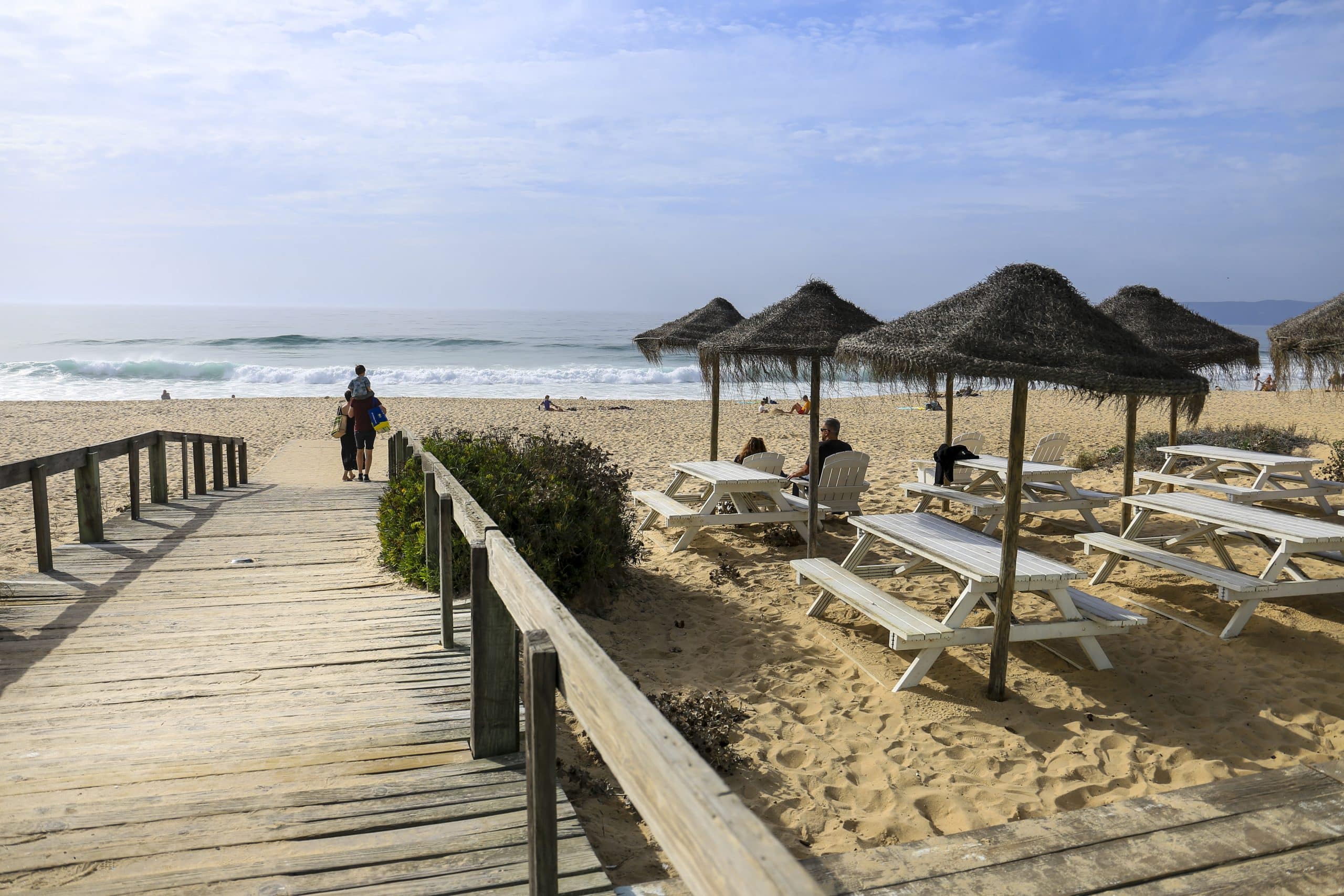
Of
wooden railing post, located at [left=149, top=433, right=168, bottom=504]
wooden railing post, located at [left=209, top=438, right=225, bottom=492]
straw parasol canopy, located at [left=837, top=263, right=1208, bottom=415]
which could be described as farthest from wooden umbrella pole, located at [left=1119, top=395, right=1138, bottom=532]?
wooden railing post, located at [left=209, top=438, right=225, bottom=492]

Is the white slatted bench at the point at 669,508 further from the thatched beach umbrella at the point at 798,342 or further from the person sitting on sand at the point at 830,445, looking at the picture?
the person sitting on sand at the point at 830,445

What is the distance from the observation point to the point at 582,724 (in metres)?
A: 1.77

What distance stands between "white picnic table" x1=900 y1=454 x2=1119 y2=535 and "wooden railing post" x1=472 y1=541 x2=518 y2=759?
578 centimetres

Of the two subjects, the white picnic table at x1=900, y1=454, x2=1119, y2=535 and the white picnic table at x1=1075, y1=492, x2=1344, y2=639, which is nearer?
the white picnic table at x1=1075, y1=492, x2=1344, y2=639

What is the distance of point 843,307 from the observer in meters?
7.73

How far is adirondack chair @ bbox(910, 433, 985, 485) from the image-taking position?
9680 mm

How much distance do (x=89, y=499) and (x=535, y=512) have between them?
353cm

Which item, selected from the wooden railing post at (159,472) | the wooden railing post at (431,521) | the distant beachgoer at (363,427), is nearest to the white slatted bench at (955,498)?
the wooden railing post at (431,521)

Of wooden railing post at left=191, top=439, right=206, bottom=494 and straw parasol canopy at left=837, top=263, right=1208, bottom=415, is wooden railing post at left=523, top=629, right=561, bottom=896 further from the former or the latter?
wooden railing post at left=191, top=439, right=206, bottom=494

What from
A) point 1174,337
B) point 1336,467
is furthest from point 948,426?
point 1336,467

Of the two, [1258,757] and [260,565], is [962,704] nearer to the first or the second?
[1258,757]

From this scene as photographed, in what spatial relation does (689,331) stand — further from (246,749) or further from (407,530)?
(246,749)

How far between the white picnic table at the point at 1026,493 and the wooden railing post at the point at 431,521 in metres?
5.05

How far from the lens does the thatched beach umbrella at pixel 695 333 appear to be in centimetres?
995
